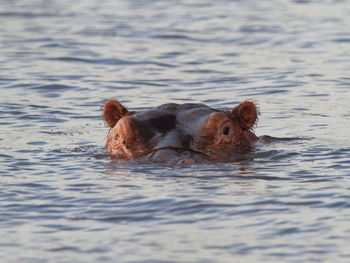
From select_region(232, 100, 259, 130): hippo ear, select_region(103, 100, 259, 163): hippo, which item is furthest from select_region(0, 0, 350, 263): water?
select_region(232, 100, 259, 130): hippo ear

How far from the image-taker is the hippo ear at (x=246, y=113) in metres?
11.4

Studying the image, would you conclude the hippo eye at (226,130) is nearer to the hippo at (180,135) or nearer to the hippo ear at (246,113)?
the hippo at (180,135)

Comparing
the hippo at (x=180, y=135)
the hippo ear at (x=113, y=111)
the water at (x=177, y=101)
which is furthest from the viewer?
the hippo ear at (x=113, y=111)

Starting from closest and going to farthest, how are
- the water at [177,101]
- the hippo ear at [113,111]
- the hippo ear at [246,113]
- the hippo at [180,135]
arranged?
the water at [177,101] → the hippo at [180,135] → the hippo ear at [246,113] → the hippo ear at [113,111]

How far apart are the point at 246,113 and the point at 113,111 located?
1.48 meters

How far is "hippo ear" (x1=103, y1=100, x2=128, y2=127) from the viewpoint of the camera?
11680mm

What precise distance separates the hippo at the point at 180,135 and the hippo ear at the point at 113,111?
0.89 feet

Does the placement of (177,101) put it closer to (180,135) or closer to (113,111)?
(113,111)

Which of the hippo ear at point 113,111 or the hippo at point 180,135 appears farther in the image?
the hippo ear at point 113,111

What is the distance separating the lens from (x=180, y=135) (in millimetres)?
10812

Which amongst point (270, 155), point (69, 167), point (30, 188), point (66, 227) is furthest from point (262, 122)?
point (66, 227)

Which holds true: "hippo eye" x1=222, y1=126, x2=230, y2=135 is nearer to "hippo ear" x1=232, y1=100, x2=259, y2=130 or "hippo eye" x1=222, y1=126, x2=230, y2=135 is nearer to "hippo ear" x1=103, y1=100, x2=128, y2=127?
"hippo ear" x1=232, y1=100, x2=259, y2=130

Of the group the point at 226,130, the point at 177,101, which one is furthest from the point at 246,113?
the point at 177,101

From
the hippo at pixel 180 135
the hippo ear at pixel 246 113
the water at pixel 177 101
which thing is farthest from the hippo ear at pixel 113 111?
the hippo ear at pixel 246 113
